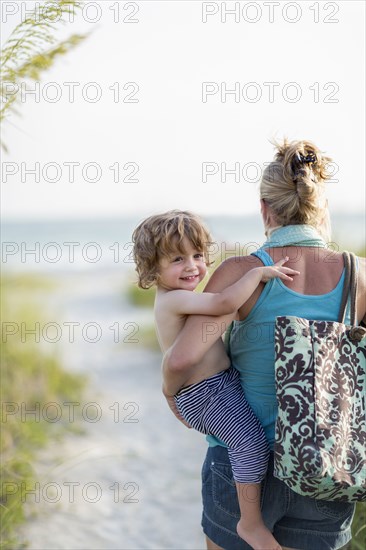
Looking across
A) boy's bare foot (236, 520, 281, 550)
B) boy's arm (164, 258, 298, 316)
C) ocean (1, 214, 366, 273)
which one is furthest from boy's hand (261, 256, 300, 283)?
ocean (1, 214, 366, 273)

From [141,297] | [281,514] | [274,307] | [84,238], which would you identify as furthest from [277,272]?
[84,238]

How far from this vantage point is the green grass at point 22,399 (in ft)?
12.3

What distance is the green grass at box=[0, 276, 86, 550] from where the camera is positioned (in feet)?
12.3

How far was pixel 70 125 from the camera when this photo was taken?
79.5ft

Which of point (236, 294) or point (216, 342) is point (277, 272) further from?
point (216, 342)

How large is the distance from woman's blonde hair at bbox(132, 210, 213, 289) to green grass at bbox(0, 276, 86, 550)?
172cm

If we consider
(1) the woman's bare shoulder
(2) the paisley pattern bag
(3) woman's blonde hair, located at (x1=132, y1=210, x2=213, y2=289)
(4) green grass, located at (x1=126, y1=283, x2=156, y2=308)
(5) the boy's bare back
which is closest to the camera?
(2) the paisley pattern bag

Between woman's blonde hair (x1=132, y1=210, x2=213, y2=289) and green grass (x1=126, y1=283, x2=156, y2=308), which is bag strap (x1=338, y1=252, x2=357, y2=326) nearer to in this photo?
woman's blonde hair (x1=132, y1=210, x2=213, y2=289)

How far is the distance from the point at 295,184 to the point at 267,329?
40 cm

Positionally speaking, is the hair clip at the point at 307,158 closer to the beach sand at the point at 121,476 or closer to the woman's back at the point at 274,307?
the woman's back at the point at 274,307

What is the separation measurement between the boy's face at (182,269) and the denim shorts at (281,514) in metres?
0.49

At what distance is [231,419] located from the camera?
208cm

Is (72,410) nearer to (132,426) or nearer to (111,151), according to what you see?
(132,426)

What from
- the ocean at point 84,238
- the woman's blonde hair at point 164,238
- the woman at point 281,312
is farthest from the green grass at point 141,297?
the woman at point 281,312
